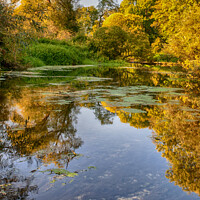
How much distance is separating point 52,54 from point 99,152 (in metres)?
17.2

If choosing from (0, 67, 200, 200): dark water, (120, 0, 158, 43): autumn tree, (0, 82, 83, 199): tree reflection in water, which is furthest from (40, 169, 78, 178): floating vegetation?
(120, 0, 158, 43): autumn tree

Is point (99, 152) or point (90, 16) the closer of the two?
point (99, 152)

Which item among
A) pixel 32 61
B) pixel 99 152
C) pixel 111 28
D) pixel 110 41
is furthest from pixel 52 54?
pixel 99 152

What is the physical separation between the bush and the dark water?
1418 centimetres

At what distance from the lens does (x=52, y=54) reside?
18.9 metres

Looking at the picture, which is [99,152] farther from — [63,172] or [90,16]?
[90,16]

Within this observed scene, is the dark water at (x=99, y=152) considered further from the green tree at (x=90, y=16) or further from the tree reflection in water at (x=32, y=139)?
the green tree at (x=90, y=16)

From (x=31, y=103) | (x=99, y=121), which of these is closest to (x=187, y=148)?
(x=99, y=121)

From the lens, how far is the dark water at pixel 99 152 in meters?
1.86

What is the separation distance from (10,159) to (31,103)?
269 centimetres

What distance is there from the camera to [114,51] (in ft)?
92.0

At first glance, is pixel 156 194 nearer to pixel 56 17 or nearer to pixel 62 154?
pixel 62 154

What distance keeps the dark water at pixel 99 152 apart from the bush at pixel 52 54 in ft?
46.5

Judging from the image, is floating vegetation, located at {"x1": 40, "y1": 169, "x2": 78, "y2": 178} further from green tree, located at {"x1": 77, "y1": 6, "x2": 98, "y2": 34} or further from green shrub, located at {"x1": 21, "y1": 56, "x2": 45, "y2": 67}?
green tree, located at {"x1": 77, "y1": 6, "x2": 98, "y2": 34}
